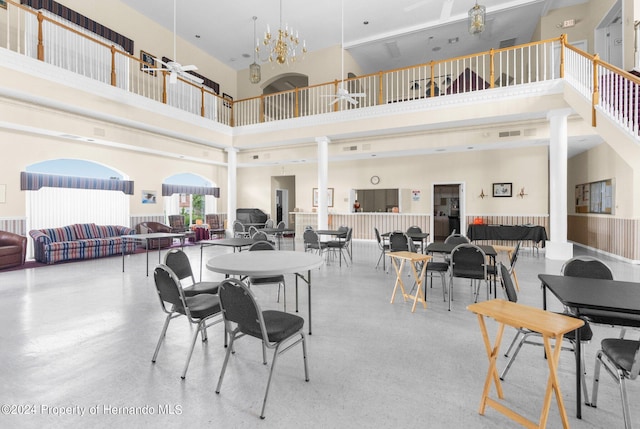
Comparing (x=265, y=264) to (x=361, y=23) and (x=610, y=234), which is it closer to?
(x=610, y=234)

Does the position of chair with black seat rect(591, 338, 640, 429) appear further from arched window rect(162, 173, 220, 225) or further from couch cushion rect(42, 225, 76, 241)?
arched window rect(162, 173, 220, 225)

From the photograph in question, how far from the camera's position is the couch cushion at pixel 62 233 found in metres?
7.35

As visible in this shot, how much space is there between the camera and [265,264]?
2729mm

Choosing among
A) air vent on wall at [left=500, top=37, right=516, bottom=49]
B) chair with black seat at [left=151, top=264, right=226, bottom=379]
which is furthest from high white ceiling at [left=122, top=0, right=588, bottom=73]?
chair with black seat at [left=151, top=264, right=226, bottom=379]

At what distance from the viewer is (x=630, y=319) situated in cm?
212

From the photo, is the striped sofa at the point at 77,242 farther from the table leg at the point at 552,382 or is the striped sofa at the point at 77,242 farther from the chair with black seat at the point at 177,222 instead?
the table leg at the point at 552,382

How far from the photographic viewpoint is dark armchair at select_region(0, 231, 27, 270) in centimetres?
623

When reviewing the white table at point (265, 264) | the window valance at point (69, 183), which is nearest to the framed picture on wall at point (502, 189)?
the white table at point (265, 264)

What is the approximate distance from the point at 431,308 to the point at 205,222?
10045mm

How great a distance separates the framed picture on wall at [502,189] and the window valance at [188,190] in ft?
32.2

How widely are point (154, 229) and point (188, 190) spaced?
2136 millimetres

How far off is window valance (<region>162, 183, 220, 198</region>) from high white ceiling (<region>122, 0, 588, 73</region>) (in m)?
5.25

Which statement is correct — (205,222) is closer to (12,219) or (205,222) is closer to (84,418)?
(12,219)

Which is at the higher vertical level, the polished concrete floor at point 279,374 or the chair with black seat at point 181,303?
the chair with black seat at point 181,303
